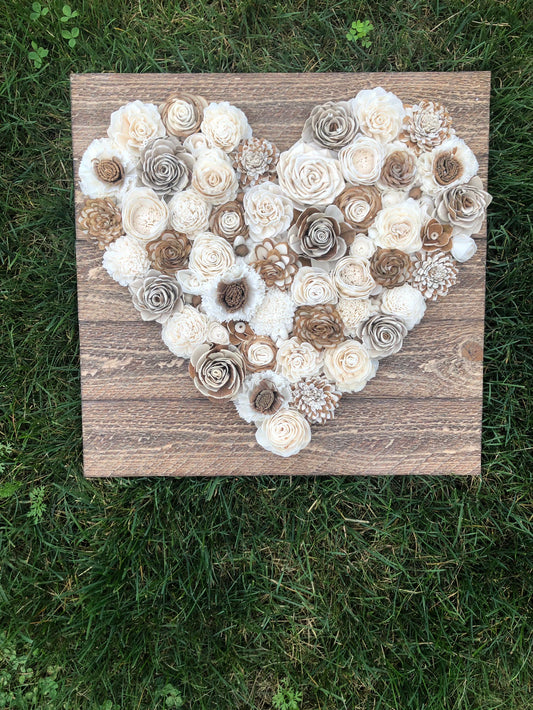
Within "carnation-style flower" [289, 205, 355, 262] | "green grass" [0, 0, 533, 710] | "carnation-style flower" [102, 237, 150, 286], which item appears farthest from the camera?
"green grass" [0, 0, 533, 710]

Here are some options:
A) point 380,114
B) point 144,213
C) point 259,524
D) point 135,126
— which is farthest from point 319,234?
point 259,524

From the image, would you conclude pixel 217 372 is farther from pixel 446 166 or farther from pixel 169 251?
pixel 446 166

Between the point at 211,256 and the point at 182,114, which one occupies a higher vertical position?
the point at 182,114

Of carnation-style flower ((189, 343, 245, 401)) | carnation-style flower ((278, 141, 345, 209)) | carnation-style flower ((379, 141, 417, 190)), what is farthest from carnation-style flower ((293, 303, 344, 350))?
carnation-style flower ((379, 141, 417, 190))

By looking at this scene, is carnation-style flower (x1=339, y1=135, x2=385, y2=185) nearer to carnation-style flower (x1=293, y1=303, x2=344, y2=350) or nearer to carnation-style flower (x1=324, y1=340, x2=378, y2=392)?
carnation-style flower (x1=293, y1=303, x2=344, y2=350)

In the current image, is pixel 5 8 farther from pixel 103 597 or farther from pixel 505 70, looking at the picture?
pixel 103 597

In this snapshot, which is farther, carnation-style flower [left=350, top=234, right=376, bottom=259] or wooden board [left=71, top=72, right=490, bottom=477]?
wooden board [left=71, top=72, right=490, bottom=477]
